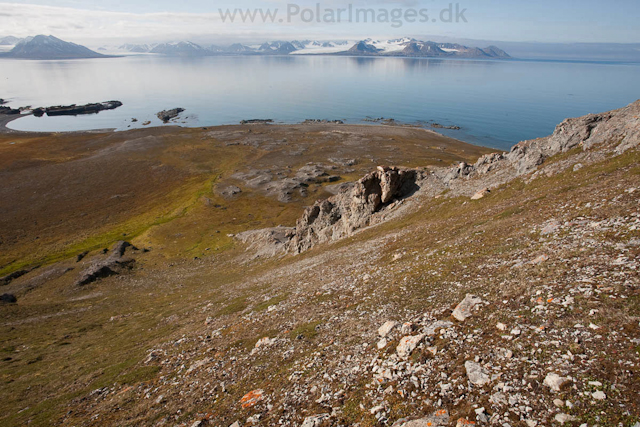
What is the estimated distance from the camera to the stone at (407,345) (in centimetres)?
1341

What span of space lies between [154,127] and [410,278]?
19638 centimetres

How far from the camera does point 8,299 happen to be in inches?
1758

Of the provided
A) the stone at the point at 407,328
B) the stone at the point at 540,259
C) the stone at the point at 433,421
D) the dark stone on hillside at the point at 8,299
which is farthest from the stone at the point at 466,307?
the dark stone on hillside at the point at 8,299

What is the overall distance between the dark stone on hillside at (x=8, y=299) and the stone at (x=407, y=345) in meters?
56.6

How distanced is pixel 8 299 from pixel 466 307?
198ft

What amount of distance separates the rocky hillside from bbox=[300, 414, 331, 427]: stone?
5cm

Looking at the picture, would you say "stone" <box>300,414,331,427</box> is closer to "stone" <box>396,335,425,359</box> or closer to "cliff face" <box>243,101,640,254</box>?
"stone" <box>396,335,425,359</box>

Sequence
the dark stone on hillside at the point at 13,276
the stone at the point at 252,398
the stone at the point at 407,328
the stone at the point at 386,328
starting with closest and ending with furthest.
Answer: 1. the stone at the point at 252,398
2. the stone at the point at 407,328
3. the stone at the point at 386,328
4. the dark stone on hillside at the point at 13,276

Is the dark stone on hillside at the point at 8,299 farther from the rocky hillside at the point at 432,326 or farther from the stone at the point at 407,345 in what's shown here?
the stone at the point at 407,345

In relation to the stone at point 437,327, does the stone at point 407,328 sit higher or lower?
lower

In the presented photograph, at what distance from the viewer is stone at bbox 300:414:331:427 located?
1178cm

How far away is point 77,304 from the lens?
42.2 metres

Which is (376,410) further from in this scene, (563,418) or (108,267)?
(108,267)

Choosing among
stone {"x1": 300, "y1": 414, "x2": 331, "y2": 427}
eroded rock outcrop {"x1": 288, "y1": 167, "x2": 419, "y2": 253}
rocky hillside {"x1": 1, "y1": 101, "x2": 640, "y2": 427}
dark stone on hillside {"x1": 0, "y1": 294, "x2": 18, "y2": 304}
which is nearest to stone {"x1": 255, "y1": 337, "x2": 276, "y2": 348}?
rocky hillside {"x1": 1, "y1": 101, "x2": 640, "y2": 427}
